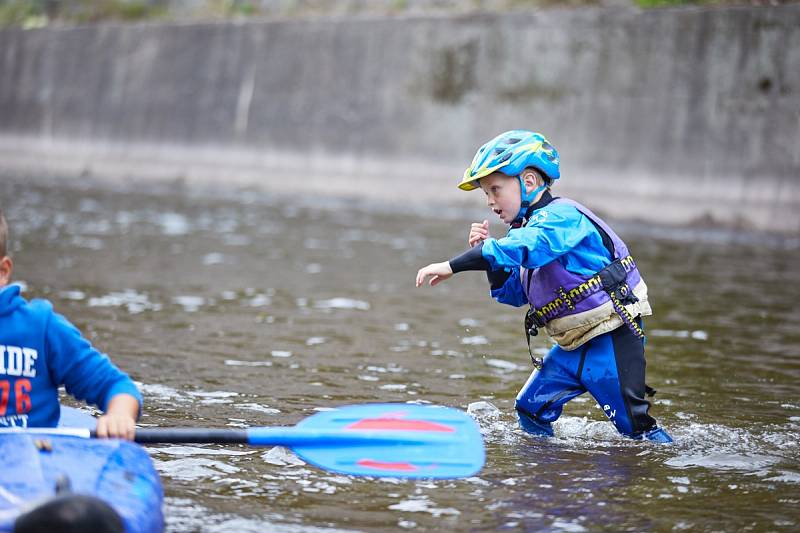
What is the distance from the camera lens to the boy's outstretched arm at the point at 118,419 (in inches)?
134

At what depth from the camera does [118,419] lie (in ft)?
11.1

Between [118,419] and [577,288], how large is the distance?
6.77 ft

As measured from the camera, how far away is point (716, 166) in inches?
500

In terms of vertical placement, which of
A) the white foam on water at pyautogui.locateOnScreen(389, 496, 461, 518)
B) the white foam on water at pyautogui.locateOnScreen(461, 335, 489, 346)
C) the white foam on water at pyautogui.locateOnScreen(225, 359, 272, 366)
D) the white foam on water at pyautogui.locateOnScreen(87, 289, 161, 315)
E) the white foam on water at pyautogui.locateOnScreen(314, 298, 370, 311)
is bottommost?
the white foam on water at pyautogui.locateOnScreen(389, 496, 461, 518)

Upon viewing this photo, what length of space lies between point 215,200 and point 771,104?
7535 mm

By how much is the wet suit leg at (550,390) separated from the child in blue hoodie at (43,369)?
77.2 inches

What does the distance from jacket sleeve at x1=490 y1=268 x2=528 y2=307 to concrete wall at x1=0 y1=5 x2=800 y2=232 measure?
804 centimetres

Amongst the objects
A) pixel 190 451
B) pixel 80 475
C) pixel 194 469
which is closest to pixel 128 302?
pixel 190 451

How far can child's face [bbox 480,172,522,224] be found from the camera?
4582 mm

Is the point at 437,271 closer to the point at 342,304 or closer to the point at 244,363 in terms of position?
the point at 244,363

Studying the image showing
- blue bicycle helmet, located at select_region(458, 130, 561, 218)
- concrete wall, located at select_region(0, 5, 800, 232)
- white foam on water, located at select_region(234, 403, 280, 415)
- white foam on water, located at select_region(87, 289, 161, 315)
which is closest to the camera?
blue bicycle helmet, located at select_region(458, 130, 561, 218)

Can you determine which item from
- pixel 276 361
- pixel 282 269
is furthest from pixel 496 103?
pixel 276 361

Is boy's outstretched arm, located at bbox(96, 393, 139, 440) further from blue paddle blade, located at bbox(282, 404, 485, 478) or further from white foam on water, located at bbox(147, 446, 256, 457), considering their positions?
white foam on water, located at bbox(147, 446, 256, 457)

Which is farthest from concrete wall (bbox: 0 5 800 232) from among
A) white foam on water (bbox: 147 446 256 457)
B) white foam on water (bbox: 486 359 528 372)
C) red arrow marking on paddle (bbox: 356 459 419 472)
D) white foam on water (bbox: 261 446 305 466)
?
red arrow marking on paddle (bbox: 356 459 419 472)
